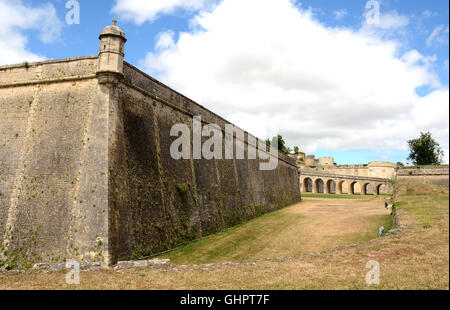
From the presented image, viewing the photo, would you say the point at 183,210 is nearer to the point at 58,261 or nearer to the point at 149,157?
the point at 149,157

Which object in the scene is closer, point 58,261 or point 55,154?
point 58,261

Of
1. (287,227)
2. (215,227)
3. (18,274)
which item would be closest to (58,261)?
(18,274)

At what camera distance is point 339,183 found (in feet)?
194

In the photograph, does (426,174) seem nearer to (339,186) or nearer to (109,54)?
(339,186)

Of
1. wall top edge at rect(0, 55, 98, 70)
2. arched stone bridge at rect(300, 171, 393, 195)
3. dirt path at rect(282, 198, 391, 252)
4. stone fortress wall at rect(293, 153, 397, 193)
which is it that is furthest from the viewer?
stone fortress wall at rect(293, 153, 397, 193)

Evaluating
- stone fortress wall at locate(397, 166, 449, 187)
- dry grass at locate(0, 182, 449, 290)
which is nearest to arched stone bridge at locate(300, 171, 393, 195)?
stone fortress wall at locate(397, 166, 449, 187)

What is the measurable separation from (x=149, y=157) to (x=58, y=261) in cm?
586

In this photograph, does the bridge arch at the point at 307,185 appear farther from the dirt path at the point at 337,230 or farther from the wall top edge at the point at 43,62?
the wall top edge at the point at 43,62

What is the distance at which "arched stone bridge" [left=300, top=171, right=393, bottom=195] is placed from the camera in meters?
56.0

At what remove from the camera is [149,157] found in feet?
48.4

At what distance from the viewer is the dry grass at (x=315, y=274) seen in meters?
7.47

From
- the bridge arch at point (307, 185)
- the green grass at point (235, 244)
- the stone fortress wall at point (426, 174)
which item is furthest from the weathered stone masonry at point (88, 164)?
the bridge arch at point (307, 185)

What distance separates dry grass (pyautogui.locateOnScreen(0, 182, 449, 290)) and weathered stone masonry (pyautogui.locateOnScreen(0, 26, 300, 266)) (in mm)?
1938

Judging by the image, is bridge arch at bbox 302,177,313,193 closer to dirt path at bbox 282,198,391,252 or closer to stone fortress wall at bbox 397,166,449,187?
stone fortress wall at bbox 397,166,449,187
